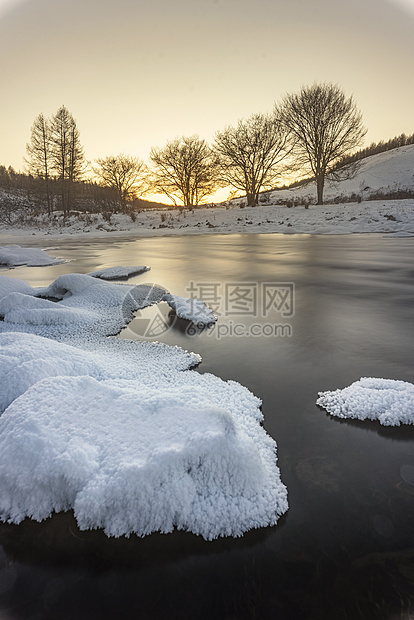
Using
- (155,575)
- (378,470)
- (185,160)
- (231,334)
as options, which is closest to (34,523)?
(155,575)

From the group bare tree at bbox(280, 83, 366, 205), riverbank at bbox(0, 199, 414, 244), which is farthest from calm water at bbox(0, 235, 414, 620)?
bare tree at bbox(280, 83, 366, 205)

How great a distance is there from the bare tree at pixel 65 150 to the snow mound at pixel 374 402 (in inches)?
1159

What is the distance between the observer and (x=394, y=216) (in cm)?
1722

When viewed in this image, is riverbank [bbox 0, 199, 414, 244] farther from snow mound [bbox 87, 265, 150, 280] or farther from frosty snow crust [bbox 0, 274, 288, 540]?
frosty snow crust [bbox 0, 274, 288, 540]

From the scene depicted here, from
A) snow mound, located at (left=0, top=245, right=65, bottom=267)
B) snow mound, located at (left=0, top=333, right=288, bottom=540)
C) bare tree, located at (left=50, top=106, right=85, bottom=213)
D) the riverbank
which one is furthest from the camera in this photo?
bare tree, located at (left=50, top=106, right=85, bottom=213)

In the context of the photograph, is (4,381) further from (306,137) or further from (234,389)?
(306,137)

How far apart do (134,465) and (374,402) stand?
1320 millimetres

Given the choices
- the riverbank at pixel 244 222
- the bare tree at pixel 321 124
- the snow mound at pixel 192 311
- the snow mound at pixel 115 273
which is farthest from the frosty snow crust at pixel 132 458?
the bare tree at pixel 321 124

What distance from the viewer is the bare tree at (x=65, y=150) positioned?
26.6m

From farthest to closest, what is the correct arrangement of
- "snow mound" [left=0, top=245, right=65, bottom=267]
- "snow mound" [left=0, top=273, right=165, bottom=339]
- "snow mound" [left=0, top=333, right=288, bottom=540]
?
"snow mound" [left=0, top=245, right=65, bottom=267]
"snow mound" [left=0, top=273, right=165, bottom=339]
"snow mound" [left=0, top=333, right=288, bottom=540]

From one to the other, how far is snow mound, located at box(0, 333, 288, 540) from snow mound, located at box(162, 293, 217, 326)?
1.95 m

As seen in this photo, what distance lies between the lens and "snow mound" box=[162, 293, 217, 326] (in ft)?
11.4

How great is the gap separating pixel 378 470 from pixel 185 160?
113ft

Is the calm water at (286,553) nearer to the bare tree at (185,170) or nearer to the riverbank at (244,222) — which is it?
the riverbank at (244,222)
